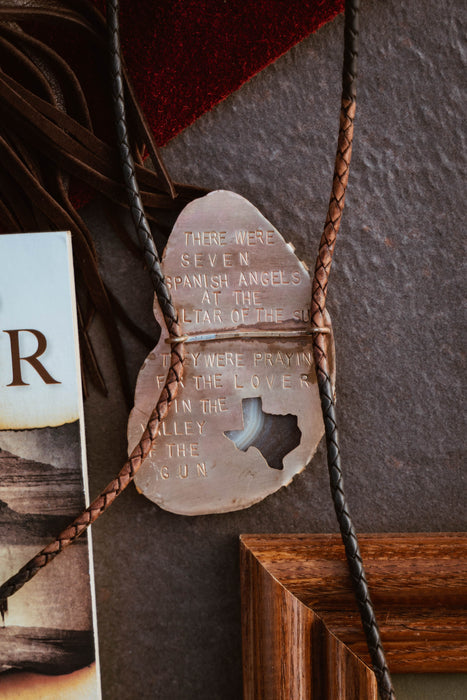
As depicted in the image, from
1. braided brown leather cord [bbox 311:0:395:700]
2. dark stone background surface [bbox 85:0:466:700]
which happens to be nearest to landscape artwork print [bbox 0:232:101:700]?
dark stone background surface [bbox 85:0:466:700]

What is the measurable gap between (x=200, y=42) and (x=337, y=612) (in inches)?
15.1

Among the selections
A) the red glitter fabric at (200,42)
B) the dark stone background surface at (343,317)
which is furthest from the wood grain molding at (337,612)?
the red glitter fabric at (200,42)

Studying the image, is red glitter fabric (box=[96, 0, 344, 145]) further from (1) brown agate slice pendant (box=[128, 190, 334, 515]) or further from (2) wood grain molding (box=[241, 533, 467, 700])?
(2) wood grain molding (box=[241, 533, 467, 700])

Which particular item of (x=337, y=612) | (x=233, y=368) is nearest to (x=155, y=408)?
(x=233, y=368)

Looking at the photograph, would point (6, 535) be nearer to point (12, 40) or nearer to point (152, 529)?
point (152, 529)

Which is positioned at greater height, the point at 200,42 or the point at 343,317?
the point at 200,42

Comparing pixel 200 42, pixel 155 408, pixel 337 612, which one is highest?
pixel 200 42

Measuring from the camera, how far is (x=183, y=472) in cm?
33

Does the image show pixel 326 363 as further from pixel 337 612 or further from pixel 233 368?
pixel 337 612

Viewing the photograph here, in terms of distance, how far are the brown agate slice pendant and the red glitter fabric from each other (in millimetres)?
74

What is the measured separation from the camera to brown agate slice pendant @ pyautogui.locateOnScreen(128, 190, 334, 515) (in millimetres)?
327

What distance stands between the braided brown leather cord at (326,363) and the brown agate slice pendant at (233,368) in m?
0.02

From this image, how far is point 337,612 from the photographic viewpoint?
1.07 ft

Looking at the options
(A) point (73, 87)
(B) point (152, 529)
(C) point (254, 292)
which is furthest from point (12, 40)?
(B) point (152, 529)
